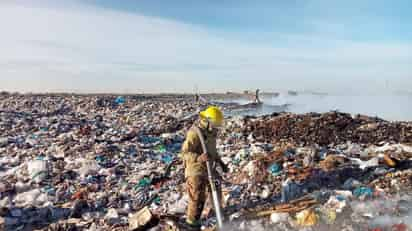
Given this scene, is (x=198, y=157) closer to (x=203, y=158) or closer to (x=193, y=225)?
(x=203, y=158)

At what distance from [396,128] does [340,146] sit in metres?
2.40

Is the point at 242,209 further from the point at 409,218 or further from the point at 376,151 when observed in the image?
the point at 376,151

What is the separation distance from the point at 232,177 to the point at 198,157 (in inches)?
119

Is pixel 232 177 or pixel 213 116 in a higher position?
pixel 213 116

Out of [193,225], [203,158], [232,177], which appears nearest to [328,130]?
[232,177]

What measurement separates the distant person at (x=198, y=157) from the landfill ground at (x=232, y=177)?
15.3 inches

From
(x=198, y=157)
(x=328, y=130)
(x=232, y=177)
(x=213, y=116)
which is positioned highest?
(x=213, y=116)

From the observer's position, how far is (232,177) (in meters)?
7.95

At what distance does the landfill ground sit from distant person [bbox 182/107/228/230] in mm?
389

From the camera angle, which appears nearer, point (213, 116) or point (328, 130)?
point (213, 116)

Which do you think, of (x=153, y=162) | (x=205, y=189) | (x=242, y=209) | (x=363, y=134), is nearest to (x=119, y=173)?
(x=153, y=162)

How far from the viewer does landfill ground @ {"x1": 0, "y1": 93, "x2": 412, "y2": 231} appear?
5770 mm

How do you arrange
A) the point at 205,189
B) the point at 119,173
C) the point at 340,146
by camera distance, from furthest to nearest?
the point at 340,146, the point at 119,173, the point at 205,189

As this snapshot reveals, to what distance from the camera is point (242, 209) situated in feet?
20.9
